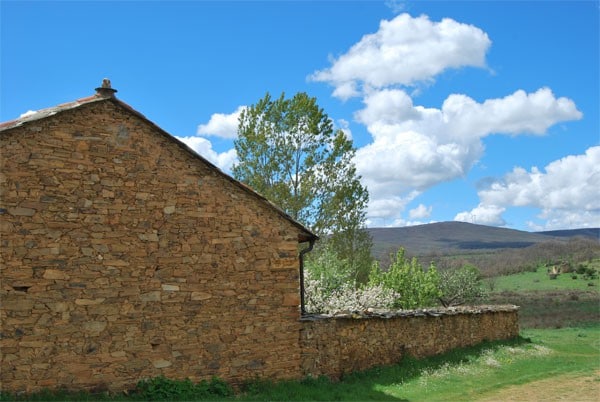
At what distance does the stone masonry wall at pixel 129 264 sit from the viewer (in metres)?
9.18

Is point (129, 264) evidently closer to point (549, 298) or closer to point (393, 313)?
point (393, 313)

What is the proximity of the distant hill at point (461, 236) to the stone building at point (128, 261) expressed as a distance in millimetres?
139290

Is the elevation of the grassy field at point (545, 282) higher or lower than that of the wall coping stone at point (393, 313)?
lower

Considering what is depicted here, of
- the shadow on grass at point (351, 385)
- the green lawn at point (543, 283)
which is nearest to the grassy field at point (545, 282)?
the green lawn at point (543, 283)

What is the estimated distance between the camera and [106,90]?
400 inches

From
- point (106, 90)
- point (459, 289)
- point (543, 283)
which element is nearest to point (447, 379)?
point (106, 90)

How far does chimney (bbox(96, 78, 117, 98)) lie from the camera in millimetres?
10131

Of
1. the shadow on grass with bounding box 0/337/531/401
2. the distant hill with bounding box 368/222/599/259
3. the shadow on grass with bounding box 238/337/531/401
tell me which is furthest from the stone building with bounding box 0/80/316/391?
the distant hill with bounding box 368/222/599/259

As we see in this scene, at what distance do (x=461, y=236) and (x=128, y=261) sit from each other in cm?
17966

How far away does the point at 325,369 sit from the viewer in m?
12.6

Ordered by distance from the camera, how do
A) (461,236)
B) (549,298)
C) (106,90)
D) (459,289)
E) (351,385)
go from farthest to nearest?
(461,236) → (549,298) → (459,289) → (351,385) → (106,90)

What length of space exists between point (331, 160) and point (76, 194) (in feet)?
59.3

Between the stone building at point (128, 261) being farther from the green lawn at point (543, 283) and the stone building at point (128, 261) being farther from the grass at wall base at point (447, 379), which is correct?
the green lawn at point (543, 283)

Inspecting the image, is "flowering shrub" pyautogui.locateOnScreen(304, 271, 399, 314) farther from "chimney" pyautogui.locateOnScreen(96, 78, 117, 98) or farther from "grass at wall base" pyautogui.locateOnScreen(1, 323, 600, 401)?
"chimney" pyautogui.locateOnScreen(96, 78, 117, 98)
